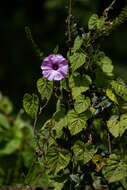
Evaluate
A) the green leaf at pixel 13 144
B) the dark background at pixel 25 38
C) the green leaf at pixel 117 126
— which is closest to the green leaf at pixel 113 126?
the green leaf at pixel 117 126

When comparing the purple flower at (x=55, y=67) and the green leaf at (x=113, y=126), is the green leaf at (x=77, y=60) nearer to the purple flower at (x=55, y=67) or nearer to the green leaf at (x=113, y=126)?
the purple flower at (x=55, y=67)

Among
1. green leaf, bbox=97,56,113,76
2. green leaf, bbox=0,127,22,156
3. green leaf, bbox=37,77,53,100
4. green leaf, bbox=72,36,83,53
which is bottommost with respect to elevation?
green leaf, bbox=0,127,22,156

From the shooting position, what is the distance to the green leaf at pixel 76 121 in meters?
1.16

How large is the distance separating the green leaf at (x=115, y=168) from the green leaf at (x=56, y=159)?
0.41ft

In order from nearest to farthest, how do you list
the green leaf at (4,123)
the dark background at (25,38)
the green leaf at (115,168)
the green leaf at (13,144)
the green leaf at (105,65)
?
the green leaf at (115,168)
the green leaf at (105,65)
the green leaf at (13,144)
the green leaf at (4,123)
the dark background at (25,38)

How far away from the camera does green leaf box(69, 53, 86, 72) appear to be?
1150mm

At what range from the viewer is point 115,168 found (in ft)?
3.81

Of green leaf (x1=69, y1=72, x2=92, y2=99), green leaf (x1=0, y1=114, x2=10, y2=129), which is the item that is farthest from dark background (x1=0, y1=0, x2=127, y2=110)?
green leaf (x1=69, y1=72, x2=92, y2=99)

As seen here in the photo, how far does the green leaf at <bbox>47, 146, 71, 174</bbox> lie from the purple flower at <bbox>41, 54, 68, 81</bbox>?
226mm

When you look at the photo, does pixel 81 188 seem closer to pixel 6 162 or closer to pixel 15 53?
pixel 6 162

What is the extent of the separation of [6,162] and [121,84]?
2.93 ft

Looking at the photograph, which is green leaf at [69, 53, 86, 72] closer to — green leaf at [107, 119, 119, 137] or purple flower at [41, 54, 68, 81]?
purple flower at [41, 54, 68, 81]

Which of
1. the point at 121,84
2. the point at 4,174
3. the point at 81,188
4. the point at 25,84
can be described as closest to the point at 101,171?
the point at 81,188

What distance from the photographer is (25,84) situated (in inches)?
140
